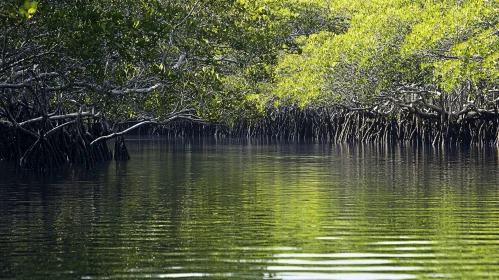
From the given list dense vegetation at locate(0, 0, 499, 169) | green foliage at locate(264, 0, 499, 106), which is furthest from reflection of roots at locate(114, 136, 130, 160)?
green foliage at locate(264, 0, 499, 106)

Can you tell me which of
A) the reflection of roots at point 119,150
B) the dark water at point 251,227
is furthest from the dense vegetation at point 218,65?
the dark water at point 251,227

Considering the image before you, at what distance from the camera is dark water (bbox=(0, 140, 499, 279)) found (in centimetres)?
788

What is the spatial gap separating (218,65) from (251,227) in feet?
36.4

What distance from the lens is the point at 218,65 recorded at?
2141 cm

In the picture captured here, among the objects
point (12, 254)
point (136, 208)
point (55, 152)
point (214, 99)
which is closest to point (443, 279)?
point (12, 254)

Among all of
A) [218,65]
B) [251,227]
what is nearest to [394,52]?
[218,65]

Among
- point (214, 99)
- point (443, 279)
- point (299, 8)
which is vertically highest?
point (299, 8)

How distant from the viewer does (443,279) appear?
7.30 m

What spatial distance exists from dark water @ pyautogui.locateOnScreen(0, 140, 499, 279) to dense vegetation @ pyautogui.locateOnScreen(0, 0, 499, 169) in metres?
2.16

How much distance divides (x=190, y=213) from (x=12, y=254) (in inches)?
151

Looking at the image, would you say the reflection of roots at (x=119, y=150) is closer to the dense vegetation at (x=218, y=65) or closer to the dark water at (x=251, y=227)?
the dense vegetation at (x=218, y=65)

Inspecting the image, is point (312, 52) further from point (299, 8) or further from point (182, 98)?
point (182, 98)

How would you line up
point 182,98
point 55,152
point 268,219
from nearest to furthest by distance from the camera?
point 268,219 → point 55,152 → point 182,98

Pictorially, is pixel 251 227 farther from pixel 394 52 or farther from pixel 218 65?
pixel 394 52
